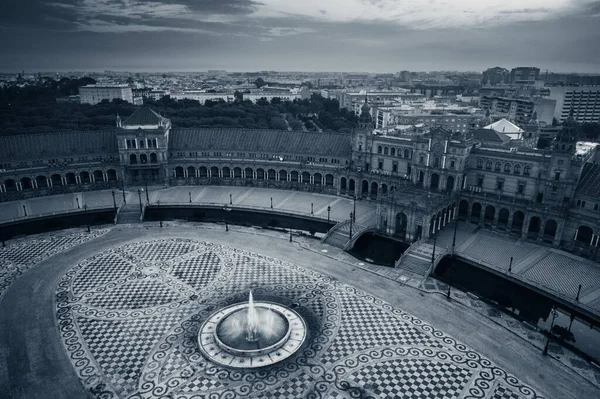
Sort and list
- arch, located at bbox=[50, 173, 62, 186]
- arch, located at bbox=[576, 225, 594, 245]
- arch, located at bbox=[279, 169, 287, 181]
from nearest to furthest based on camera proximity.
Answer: arch, located at bbox=[576, 225, 594, 245]
arch, located at bbox=[50, 173, 62, 186]
arch, located at bbox=[279, 169, 287, 181]

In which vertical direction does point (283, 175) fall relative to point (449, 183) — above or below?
below

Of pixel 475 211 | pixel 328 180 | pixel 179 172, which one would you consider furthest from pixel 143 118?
pixel 475 211

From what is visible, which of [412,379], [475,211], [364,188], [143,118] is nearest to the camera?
[412,379]

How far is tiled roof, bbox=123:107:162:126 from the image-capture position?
91562 mm

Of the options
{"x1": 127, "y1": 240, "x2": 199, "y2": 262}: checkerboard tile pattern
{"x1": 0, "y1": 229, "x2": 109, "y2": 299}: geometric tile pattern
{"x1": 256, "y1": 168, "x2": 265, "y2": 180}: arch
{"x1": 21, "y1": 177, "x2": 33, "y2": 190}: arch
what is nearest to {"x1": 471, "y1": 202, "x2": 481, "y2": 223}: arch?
A: {"x1": 256, "y1": 168, "x2": 265, "y2": 180}: arch

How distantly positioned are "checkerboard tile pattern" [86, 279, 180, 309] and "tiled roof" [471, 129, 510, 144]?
7035 centimetres

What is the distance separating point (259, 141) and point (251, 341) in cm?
6487

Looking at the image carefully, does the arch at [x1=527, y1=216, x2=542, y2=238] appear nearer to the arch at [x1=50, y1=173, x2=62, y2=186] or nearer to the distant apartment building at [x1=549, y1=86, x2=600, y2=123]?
the arch at [x1=50, y1=173, x2=62, y2=186]

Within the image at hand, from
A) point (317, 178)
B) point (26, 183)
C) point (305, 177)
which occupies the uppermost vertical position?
point (317, 178)

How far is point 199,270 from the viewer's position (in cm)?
5594

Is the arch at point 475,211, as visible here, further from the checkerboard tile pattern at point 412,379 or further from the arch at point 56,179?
the arch at point 56,179

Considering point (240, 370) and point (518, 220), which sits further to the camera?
point (518, 220)

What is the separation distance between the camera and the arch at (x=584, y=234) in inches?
2376

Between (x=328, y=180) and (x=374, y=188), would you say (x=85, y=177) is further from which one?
(x=374, y=188)
